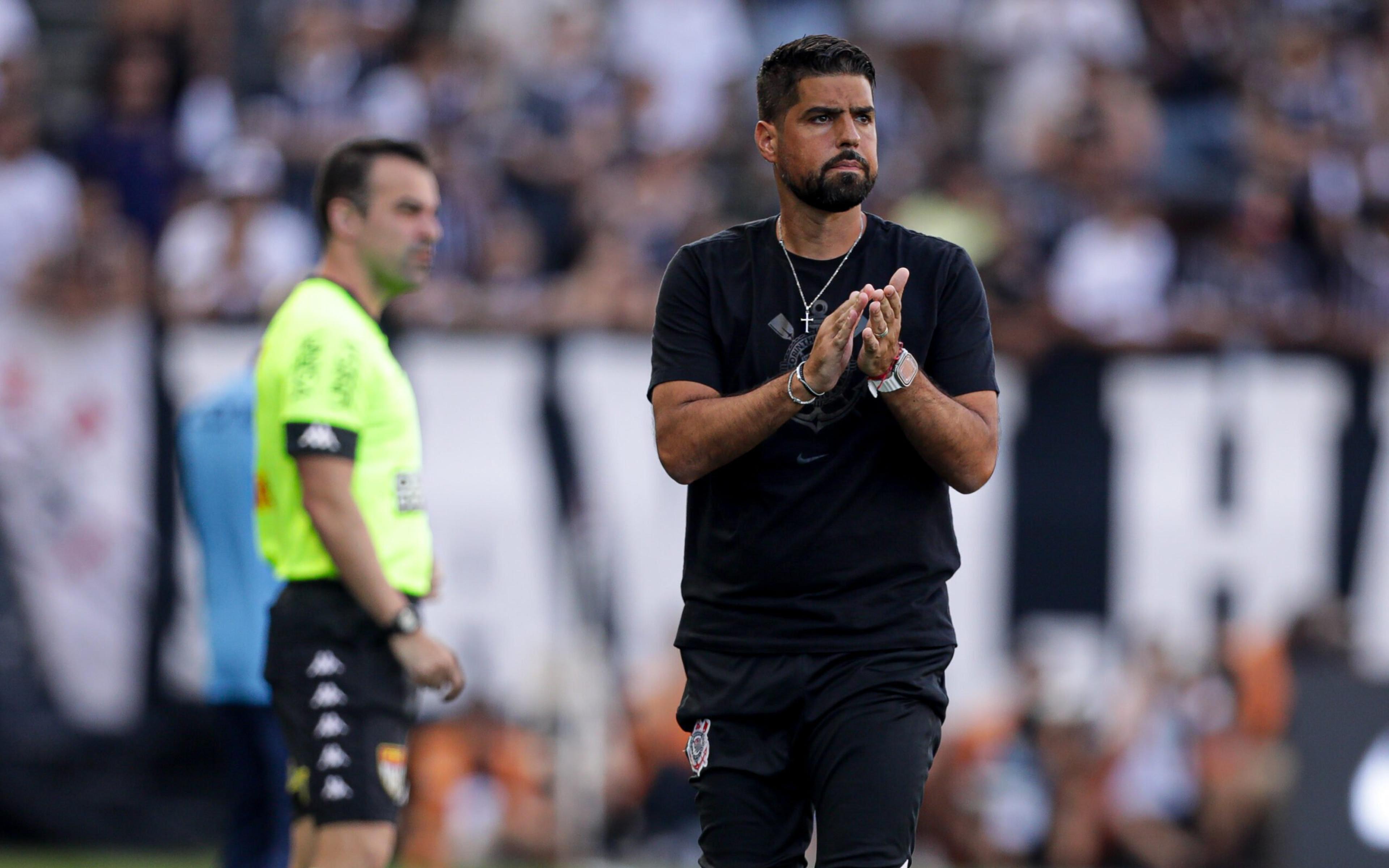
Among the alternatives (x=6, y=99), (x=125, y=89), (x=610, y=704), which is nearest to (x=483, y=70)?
(x=125, y=89)

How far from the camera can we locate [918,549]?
3.84 meters

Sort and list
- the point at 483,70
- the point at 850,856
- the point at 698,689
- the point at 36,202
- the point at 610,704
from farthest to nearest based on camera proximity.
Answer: the point at 483,70 → the point at 36,202 → the point at 610,704 → the point at 698,689 → the point at 850,856

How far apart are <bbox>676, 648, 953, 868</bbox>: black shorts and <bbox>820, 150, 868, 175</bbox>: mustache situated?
3.46 feet

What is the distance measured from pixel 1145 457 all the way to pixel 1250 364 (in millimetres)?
714

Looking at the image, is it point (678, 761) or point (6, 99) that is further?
point (6, 99)

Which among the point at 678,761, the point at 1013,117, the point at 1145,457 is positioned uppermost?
the point at 1013,117

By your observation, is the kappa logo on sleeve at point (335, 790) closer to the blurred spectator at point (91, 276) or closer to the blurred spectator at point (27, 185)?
the blurred spectator at point (91, 276)

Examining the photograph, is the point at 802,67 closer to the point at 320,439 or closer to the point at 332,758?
the point at 320,439

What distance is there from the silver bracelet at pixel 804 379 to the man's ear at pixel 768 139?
22.7 inches

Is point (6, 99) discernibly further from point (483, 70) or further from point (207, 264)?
point (483, 70)

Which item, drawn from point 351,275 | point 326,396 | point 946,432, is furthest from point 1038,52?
point 946,432

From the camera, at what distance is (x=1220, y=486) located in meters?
8.96

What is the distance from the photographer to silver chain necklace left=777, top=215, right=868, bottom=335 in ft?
12.7

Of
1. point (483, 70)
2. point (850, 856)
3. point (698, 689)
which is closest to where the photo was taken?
point (850, 856)
